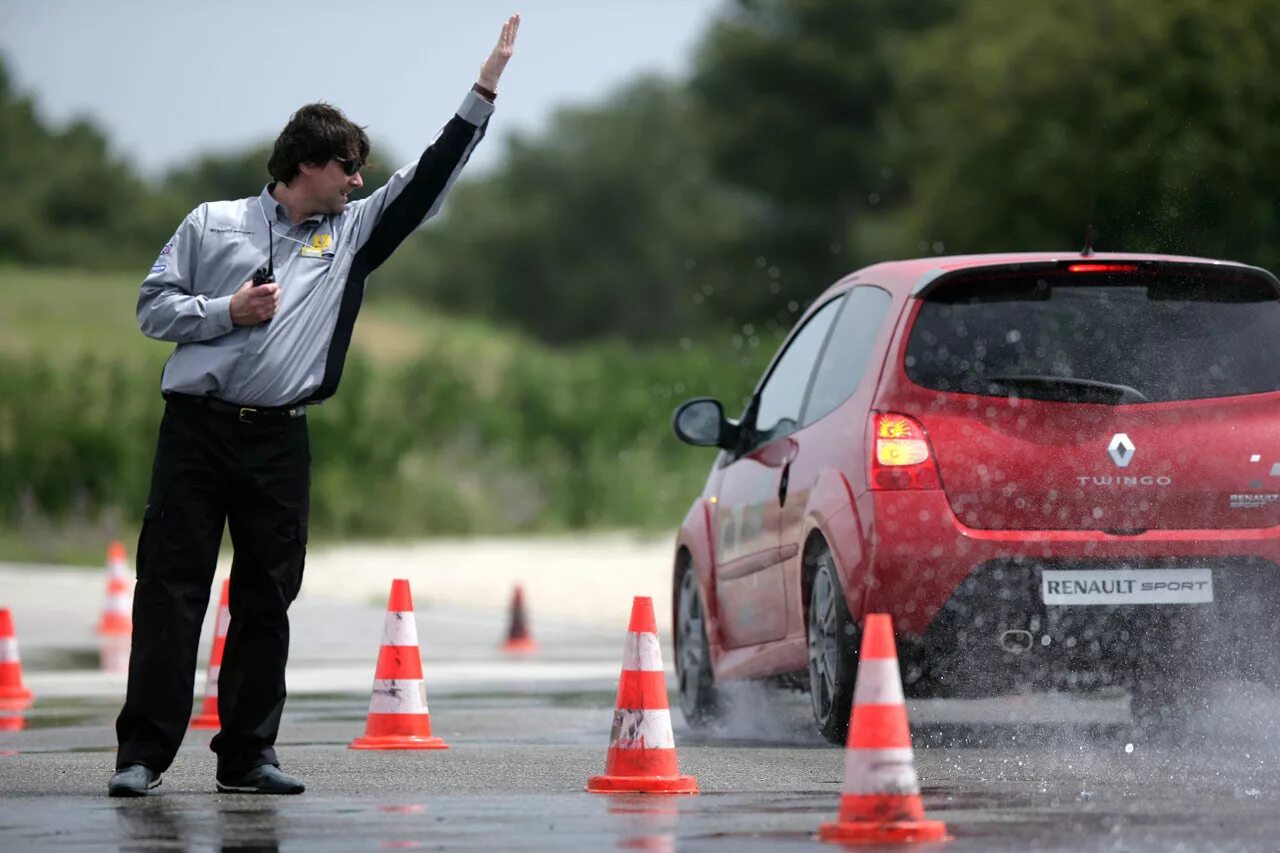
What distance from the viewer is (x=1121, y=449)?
8.83 meters

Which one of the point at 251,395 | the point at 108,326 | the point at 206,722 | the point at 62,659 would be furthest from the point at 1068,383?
the point at 108,326

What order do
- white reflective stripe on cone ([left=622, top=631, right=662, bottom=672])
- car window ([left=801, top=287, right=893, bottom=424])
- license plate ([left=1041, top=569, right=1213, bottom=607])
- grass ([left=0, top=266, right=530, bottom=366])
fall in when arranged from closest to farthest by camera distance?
white reflective stripe on cone ([left=622, top=631, right=662, bottom=672])
license plate ([left=1041, top=569, right=1213, bottom=607])
car window ([left=801, top=287, right=893, bottom=424])
grass ([left=0, top=266, right=530, bottom=366])

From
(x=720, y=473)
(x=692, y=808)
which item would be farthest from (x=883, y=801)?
(x=720, y=473)

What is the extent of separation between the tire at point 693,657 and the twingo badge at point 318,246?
11.4 feet

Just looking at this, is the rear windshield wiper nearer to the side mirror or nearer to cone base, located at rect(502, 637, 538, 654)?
the side mirror

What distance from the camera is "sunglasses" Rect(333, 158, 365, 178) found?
8.12m

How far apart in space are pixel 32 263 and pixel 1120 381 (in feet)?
278

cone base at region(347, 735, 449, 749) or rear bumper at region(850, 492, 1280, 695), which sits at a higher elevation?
rear bumper at region(850, 492, 1280, 695)

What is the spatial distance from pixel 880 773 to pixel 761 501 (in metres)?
3.66

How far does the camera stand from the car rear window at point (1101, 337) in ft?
29.4

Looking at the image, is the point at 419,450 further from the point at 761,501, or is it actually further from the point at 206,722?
the point at 761,501

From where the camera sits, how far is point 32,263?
9038cm

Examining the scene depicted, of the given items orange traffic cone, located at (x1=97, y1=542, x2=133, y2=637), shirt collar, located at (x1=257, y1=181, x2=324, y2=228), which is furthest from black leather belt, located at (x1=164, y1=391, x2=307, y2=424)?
orange traffic cone, located at (x1=97, y1=542, x2=133, y2=637)

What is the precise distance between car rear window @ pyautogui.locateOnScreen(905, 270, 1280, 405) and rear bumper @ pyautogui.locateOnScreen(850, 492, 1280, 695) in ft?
1.61
